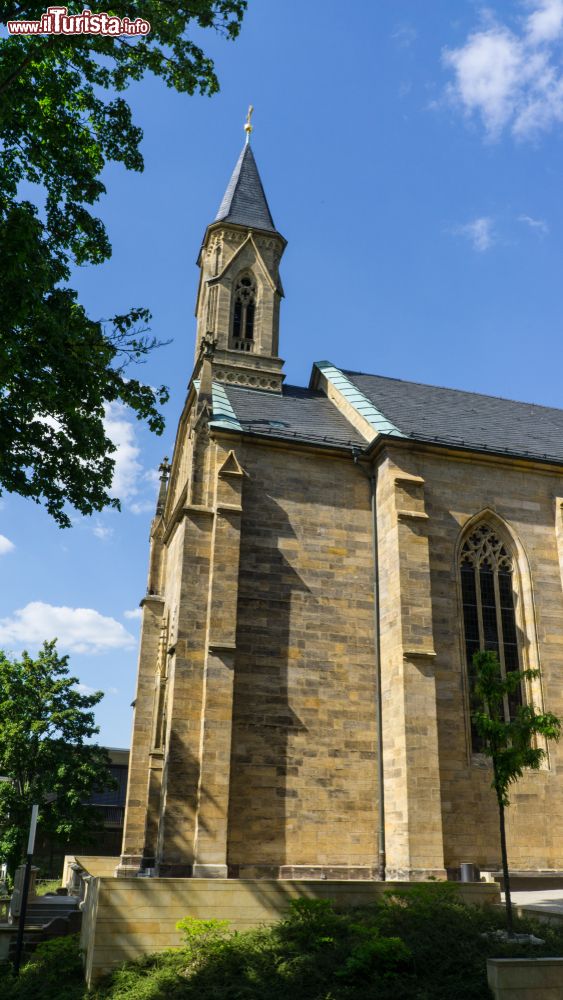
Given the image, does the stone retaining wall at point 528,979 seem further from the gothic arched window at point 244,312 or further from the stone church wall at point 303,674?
the gothic arched window at point 244,312

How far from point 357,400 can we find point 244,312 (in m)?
7.62

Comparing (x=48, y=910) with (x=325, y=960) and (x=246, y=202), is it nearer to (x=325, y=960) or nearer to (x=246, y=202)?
(x=325, y=960)

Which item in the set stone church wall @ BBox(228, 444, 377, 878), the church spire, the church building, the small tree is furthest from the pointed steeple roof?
the small tree

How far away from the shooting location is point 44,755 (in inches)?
1180

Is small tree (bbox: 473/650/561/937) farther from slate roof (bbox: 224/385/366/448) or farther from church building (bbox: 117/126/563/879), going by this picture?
slate roof (bbox: 224/385/366/448)

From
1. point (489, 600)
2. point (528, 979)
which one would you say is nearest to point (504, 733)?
point (528, 979)

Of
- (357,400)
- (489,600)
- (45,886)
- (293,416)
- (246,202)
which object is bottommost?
(45,886)

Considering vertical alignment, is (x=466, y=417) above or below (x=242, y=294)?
below

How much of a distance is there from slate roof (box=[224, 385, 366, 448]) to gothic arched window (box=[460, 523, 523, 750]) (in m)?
4.04

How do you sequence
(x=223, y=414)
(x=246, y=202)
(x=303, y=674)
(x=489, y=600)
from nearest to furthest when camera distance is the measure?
(x=303, y=674) → (x=489, y=600) → (x=223, y=414) → (x=246, y=202)

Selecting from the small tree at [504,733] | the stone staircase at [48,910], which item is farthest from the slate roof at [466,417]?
the stone staircase at [48,910]

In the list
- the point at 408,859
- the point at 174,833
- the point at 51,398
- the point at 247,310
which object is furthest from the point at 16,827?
the point at 51,398

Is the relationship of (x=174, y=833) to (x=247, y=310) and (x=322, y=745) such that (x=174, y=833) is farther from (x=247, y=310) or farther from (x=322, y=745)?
(x=247, y=310)

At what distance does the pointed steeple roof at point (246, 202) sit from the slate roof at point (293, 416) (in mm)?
7669
